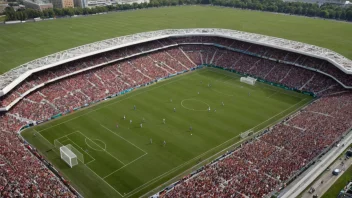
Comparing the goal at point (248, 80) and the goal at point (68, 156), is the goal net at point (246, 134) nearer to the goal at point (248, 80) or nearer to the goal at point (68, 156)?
the goal at point (248, 80)

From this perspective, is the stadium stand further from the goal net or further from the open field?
the open field

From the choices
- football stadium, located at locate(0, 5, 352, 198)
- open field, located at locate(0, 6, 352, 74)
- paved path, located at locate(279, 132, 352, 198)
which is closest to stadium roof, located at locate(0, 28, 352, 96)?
football stadium, located at locate(0, 5, 352, 198)

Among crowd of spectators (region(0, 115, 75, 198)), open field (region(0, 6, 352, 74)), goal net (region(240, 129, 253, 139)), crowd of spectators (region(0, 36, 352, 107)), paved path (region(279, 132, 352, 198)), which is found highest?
open field (region(0, 6, 352, 74))

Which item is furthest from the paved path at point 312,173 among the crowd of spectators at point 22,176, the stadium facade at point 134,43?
the crowd of spectators at point 22,176

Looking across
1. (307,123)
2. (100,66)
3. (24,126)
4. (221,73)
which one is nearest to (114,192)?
(24,126)

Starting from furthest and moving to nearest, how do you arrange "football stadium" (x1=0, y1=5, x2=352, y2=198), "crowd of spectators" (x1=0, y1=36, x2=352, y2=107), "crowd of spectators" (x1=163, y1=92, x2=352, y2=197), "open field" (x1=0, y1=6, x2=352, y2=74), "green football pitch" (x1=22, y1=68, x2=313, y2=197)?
"open field" (x1=0, y1=6, x2=352, y2=74) → "crowd of spectators" (x1=0, y1=36, x2=352, y2=107) → "green football pitch" (x1=22, y1=68, x2=313, y2=197) → "football stadium" (x1=0, y1=5, x2=352, y2=198) → "crowd of spectators" (x1=163, y1=92, x2=352, y2=197)

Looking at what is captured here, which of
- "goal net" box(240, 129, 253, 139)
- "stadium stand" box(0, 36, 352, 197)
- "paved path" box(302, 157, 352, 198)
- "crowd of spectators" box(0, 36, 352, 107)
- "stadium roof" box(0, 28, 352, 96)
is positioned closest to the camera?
"stadium stand" box(0, 36, 352, 197)
